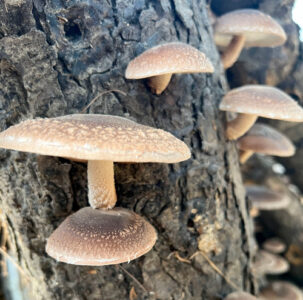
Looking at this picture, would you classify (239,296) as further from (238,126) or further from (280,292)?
(280,292)

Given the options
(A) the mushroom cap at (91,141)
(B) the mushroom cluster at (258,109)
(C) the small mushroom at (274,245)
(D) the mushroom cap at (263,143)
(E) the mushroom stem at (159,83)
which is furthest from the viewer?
(C) the small mushroom at (274,245)

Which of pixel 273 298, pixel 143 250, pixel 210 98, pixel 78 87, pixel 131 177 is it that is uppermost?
pixel 78 87

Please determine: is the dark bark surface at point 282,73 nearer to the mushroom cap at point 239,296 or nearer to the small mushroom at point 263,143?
the small mushroom at point 263,143

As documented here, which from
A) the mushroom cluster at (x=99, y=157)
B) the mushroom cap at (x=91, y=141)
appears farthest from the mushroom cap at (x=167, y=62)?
the mushroom cap at (x=91, y=141)

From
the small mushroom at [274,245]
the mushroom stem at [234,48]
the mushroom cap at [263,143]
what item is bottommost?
the small mushroom at [274,245]

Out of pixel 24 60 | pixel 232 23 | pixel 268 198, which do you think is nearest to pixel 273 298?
pixel 268 198

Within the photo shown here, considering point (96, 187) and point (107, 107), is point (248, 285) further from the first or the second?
point (107, 107)

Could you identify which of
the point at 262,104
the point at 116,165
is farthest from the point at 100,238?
the point at 262,104
